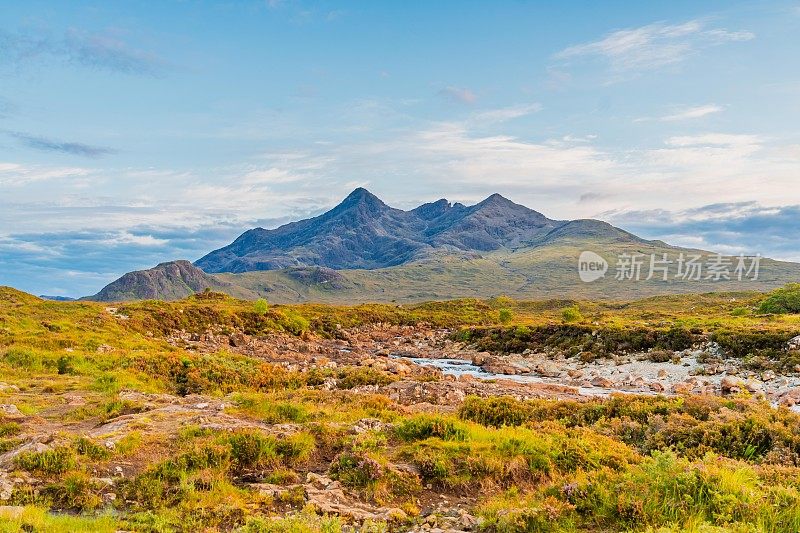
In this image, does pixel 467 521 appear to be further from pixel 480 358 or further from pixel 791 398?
pixel 480 358

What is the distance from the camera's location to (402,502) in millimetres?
10648

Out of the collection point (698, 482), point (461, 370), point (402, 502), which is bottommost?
point (461, 370)

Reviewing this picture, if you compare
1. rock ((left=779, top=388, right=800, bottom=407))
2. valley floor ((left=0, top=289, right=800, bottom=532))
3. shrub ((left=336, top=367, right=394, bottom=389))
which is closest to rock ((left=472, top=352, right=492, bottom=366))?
valley floor ((left=0, top=289, right=800, bottom=532))

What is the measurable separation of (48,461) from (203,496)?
13.1 feet

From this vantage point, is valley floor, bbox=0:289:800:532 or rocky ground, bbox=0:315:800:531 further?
rocky ground, bbox=0:315:800:531

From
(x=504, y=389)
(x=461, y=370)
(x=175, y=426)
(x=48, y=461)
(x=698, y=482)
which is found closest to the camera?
(x=698, y=482)

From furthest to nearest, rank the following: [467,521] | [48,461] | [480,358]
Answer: [480,358], [48,461], [467,521]

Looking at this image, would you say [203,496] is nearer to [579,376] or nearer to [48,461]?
[48,461]

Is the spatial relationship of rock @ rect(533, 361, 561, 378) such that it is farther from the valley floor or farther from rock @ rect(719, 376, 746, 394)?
rock @ rect(719, 376, 746, 394)

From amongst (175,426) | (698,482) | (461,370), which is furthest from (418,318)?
(698,482)

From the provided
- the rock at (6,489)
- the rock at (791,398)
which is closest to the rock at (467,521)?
the rock at (6,489)

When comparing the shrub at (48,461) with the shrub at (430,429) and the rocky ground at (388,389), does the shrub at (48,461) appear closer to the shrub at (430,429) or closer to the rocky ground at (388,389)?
the rocky ground at (388,389)

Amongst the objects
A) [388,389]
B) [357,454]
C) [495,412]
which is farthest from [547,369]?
[357,454]

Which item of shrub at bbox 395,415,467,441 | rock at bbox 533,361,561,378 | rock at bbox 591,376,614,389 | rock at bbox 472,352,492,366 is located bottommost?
rock at bbox 472,352,492,366
